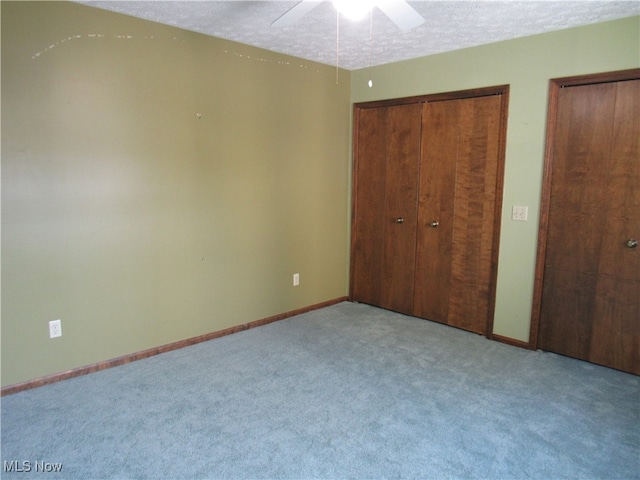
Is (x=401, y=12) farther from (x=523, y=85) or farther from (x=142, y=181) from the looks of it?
(x=142, y=181)

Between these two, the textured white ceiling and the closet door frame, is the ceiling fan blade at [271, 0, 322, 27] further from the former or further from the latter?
the closet door frame

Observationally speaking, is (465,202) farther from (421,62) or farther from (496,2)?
(496,2)

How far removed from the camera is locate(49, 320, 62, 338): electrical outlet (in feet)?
8.75

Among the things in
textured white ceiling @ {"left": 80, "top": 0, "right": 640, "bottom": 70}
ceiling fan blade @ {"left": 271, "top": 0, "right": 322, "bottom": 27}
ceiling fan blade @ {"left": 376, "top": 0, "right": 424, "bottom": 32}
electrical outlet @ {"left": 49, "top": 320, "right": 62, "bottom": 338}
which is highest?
textured white ceiling @ {"left": 80, "top": 0, "right": 640, "bottom": 70}

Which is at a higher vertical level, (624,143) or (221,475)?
(624,143)

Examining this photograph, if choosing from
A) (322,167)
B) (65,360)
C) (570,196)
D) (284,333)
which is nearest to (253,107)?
(322,167)

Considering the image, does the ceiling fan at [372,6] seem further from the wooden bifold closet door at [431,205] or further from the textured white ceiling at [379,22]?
the wooden bifold closet door at [431,205]

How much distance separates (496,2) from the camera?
8.09 ft

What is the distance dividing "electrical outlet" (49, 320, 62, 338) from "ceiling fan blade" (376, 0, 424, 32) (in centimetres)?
259

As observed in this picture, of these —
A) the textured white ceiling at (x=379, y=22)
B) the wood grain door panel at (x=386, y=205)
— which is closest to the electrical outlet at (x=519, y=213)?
the wood grain door panel at (x=386, y=205)

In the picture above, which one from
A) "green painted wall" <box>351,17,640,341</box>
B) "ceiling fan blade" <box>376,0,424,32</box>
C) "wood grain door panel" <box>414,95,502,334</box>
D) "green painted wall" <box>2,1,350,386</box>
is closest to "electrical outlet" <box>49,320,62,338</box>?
"green painted wall" <box>2,1,350,386</box>

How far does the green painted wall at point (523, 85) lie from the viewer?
9.30 feet

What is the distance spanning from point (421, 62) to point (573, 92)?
125cm

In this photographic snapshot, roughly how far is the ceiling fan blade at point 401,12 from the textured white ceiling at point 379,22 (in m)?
0.58
